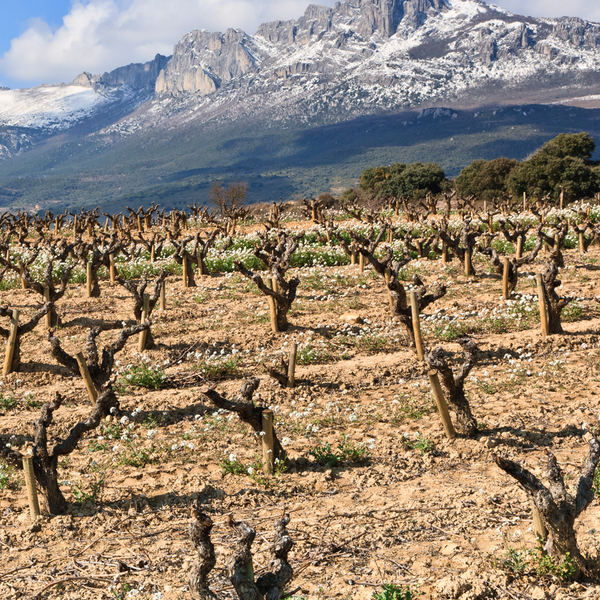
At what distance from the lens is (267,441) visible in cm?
653

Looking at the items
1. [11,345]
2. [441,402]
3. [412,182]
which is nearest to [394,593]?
[441,402]

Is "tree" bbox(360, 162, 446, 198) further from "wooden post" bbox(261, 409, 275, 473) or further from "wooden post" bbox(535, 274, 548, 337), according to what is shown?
"wooden post" bbox(261, 409, 275, 473)

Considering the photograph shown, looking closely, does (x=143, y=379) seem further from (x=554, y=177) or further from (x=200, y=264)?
(x=554, y=177)

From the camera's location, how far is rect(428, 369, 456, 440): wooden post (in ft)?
22.9

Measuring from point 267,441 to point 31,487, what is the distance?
2.47 meters

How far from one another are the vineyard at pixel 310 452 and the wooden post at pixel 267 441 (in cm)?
3

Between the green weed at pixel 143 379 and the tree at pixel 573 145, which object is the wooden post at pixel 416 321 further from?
the tree at pixel 573 145

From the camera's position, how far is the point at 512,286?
14.4m

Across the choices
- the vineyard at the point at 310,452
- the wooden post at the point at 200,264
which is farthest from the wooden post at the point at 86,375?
the wooden post at the point at 200,264

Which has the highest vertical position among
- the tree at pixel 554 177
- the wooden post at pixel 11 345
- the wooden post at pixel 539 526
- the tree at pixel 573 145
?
the tree at pixel 573 145

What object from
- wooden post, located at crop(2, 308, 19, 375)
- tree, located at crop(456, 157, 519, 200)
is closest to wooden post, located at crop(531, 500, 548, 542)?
wooden post, located at crop(2, 308, 19, 375)

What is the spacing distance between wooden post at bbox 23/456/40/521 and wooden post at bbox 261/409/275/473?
2.40 metres

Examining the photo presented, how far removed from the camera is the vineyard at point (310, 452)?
448cm

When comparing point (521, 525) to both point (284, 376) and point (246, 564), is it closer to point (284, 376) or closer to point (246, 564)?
point (246, 564)
